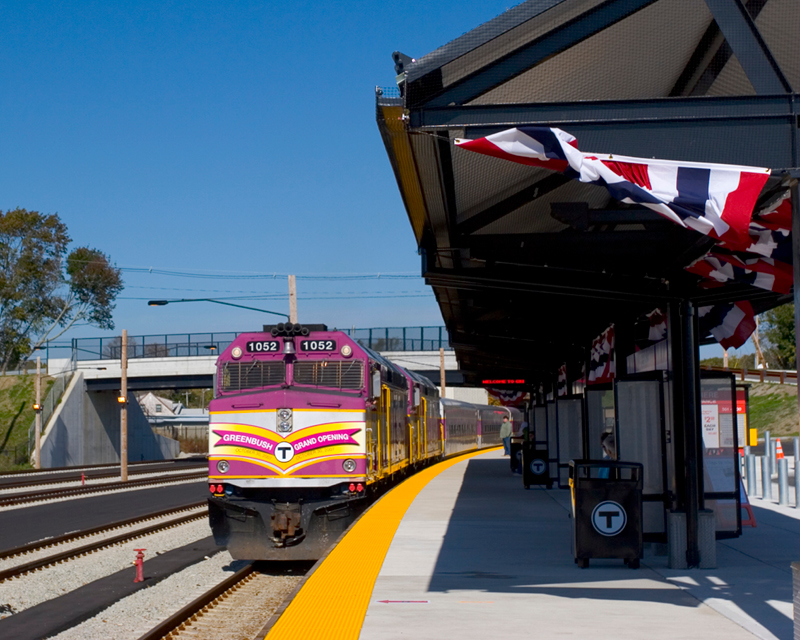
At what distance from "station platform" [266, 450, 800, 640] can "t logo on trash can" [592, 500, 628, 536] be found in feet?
1.48

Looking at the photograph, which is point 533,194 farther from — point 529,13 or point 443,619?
point 443,619

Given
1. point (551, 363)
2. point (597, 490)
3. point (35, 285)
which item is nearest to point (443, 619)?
point (597, 490)

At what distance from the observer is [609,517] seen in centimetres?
953

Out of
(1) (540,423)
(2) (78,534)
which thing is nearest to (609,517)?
(2) (78,534)

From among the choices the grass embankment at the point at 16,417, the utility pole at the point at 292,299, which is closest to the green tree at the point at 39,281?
the grass embankment at the point at 16,417

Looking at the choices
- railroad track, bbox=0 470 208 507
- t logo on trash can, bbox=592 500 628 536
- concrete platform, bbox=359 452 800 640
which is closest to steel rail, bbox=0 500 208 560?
railroad track, bbox=0 470 208 507

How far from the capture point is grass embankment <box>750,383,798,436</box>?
58.1m

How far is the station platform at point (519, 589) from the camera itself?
692cm

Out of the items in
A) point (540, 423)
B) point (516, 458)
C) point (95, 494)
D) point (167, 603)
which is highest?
point (540, 423)

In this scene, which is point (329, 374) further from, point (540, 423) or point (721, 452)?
point (540, 423)

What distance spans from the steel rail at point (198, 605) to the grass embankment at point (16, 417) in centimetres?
3962

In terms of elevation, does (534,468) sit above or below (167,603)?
above

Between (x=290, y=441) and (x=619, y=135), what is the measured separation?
7.96 meters

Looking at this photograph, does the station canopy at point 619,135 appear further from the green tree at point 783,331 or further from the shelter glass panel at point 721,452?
the green tree at point 783,331
